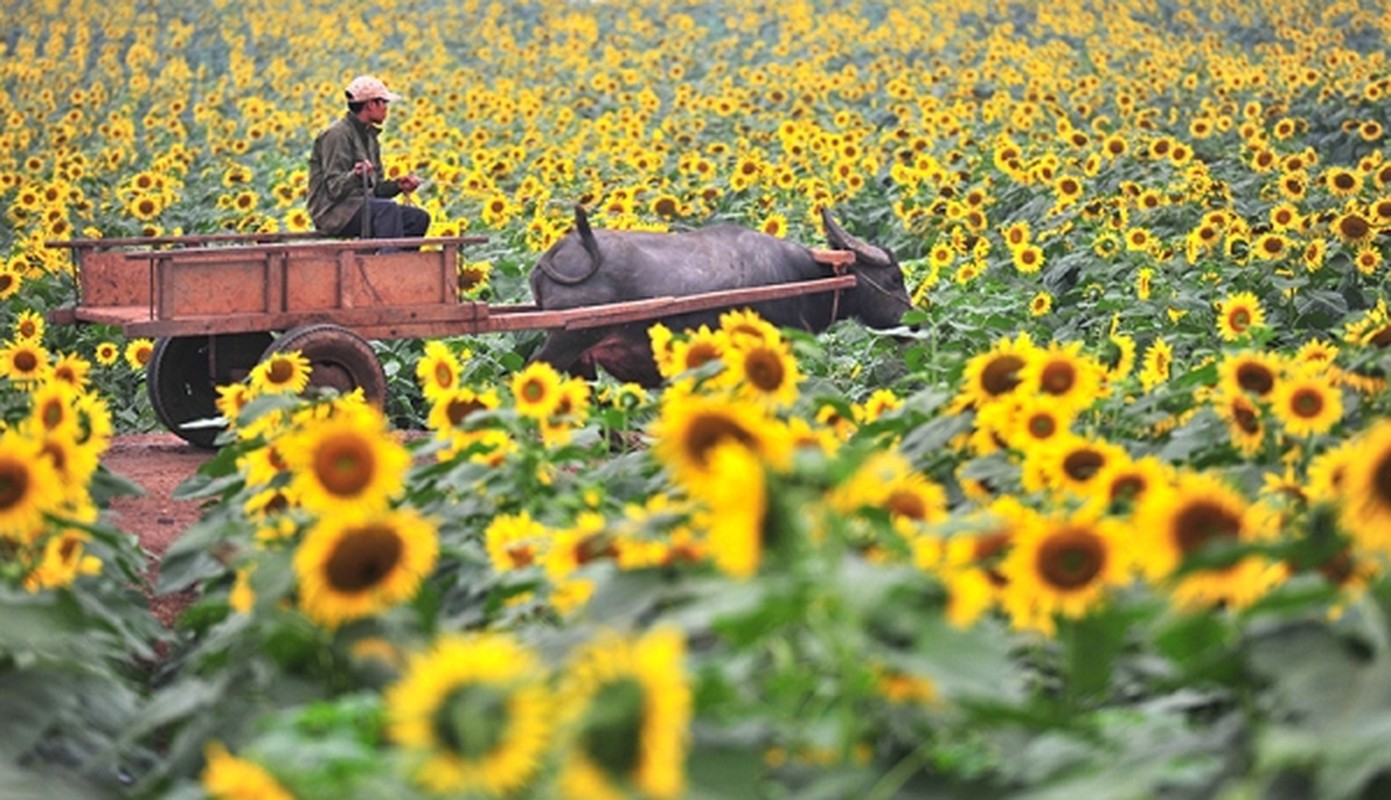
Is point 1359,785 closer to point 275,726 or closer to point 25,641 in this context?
point 275,726

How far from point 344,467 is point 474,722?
4.86 ft

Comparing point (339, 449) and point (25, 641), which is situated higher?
point (339, 449)

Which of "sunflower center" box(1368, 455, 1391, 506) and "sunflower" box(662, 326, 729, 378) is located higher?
"sunflower center" box(1368, 455, 1391, 506)

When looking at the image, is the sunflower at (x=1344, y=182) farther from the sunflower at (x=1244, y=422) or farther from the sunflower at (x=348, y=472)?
the sunflower at (x=348, y=472)

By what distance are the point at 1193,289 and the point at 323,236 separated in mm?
3743

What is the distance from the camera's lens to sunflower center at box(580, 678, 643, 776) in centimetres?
231

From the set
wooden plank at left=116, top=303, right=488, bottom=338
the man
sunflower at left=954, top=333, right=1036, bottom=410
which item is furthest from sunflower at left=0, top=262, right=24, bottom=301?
sunflower at left=954, top=333, right=1036, bottom=410

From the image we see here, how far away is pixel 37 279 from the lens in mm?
11344

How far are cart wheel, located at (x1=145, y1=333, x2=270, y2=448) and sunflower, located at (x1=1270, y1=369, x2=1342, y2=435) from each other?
15.9ft

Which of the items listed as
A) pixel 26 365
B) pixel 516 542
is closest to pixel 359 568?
pixel 516 542

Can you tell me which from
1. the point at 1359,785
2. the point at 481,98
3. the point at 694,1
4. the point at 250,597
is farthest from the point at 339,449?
the point at 694,1

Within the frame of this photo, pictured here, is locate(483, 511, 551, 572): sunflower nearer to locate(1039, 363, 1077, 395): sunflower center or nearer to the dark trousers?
locate(1039, 363, 1077, 395): sunflower center

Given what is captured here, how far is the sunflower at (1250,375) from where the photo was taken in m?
4.75

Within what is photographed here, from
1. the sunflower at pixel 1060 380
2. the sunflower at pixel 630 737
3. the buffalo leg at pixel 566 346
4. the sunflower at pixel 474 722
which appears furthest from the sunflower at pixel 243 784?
the buffalo leg at pixel 566 346
